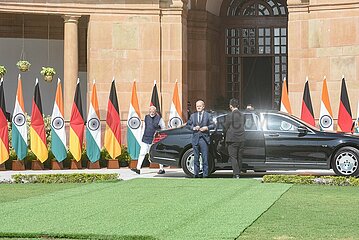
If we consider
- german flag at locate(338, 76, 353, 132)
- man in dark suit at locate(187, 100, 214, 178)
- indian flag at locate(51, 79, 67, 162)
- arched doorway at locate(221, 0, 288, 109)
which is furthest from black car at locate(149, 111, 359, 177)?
arched doorway at locate(221, 0, 288, 109)

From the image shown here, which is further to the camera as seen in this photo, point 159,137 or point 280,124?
point 159,137

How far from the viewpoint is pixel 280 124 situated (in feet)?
65.7

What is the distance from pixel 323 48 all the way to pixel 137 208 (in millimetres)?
16165

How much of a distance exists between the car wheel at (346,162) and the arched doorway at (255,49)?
13.5 m

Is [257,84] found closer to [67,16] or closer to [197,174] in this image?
[67,16]

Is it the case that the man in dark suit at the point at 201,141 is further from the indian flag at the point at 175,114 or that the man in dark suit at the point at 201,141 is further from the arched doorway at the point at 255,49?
the arched doorway at the point at 255,49

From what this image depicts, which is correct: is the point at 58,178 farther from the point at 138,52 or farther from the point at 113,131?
the point at 138,52

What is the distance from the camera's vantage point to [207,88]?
32.9 metres

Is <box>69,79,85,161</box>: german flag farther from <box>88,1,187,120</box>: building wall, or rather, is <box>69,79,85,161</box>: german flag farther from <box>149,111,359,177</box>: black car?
<box>149,111,359,177</box>: black car

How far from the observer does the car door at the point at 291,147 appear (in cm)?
1966

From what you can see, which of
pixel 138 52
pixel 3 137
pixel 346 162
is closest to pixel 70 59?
pixel 138 52

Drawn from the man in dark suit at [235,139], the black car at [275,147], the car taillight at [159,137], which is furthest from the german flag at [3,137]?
the man in dark suit at [235,139]

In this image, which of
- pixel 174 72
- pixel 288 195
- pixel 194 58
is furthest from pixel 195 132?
pixel 194 58

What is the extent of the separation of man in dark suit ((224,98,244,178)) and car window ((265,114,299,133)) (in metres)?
0.81
